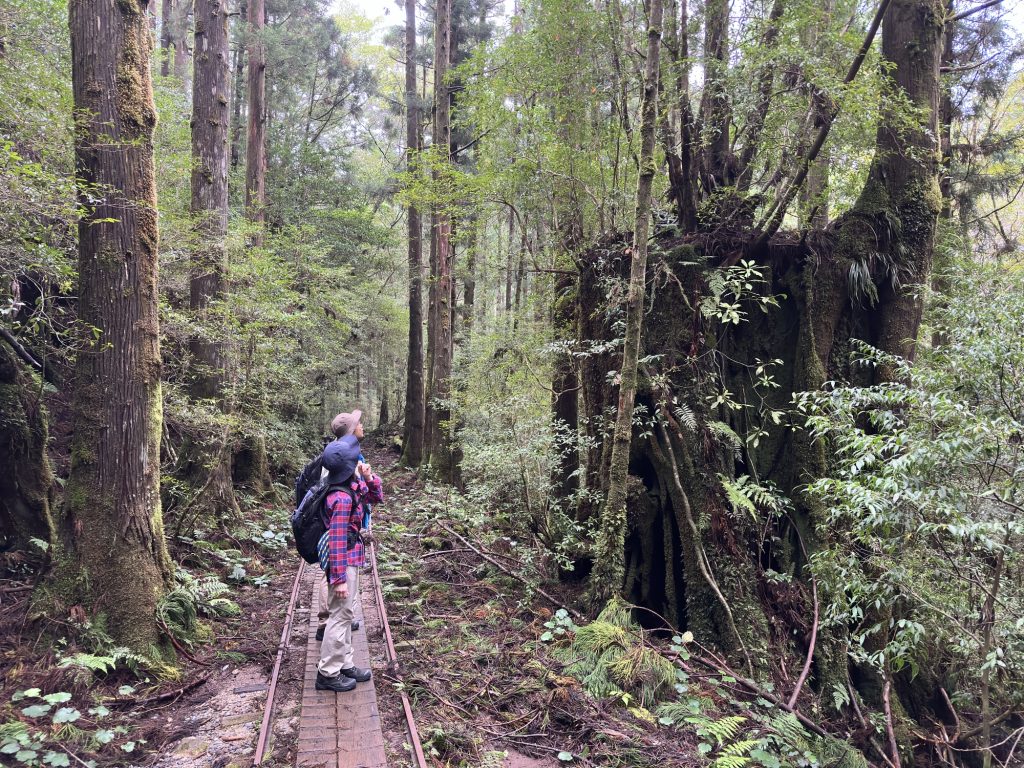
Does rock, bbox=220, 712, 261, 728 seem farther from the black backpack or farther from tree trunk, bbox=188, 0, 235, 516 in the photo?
tree trunk, bbox=188, 0, 235, 516

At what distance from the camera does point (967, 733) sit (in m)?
5.29

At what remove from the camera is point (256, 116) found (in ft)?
46.5

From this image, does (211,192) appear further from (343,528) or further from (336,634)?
(336,634)

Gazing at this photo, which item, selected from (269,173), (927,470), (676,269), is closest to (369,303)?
(269,173)

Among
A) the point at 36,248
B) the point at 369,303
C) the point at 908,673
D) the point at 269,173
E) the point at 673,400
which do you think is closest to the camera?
the point at 36,248

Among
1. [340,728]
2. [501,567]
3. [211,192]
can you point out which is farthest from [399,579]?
[211,192]

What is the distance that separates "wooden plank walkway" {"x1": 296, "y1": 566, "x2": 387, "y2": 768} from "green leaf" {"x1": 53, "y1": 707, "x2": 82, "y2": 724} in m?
1.57

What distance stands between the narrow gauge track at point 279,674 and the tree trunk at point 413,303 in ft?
30.9

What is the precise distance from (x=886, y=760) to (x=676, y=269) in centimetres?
562

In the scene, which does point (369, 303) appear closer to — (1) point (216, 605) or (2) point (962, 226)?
(1) point (216, 605)

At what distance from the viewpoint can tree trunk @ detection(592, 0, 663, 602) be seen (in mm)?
5934

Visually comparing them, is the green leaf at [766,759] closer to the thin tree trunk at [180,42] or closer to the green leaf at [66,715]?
the green leaf at [66,715]

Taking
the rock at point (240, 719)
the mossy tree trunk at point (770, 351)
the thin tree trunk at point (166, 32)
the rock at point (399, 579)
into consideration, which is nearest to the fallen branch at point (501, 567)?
the mossy tree trunk at point (770, 351)

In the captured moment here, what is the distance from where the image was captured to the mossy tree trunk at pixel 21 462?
20.0 ft
